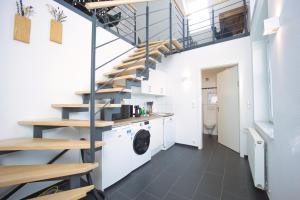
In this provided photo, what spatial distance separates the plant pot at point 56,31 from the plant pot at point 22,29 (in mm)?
237

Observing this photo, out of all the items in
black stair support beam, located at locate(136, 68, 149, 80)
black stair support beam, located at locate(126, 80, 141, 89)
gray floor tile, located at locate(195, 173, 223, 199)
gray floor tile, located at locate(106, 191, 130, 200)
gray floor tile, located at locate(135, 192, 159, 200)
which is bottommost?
gray floor tile, located at locate(135, 192, 159, 200)

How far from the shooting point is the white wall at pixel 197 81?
2.62m

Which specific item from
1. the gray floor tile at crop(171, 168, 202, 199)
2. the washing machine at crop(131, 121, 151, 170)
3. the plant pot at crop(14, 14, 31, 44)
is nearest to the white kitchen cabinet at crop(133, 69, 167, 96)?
the washing machine at crop(131, 121, 151, 170)

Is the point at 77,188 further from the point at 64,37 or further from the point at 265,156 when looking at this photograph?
the point at 265,156

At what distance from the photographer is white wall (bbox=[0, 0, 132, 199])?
1.42 metres

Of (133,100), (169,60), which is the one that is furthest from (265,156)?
(169,60)

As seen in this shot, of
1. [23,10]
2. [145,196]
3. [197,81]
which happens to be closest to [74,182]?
[145,196]

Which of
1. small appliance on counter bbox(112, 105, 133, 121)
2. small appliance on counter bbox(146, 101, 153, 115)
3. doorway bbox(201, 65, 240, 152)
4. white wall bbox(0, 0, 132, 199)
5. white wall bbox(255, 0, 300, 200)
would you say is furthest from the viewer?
small appliance on counter bbox(146, 101, 153, 115)

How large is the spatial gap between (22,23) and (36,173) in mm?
1636

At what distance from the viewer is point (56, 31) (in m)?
1.81

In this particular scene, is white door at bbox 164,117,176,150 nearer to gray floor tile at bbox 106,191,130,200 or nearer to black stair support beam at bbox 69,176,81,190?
gray floor tile at bbox 106,191,130,200

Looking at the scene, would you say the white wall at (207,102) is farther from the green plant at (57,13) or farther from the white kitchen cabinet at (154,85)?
the green plant at (57,13)

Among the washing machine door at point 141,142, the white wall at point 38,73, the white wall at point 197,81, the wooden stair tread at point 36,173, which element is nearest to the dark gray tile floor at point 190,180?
Answer: the washing machine door at point 141,142

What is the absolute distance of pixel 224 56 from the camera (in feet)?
9.41
